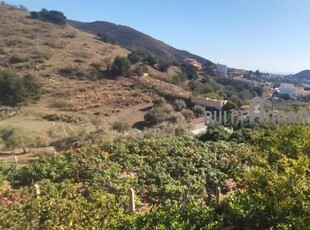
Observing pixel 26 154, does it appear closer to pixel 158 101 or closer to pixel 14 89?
pixel 14 89

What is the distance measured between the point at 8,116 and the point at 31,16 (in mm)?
51653

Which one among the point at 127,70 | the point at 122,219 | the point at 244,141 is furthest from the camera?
the point at 127,70

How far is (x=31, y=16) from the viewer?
77.4 m

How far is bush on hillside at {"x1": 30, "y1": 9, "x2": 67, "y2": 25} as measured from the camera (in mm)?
78938

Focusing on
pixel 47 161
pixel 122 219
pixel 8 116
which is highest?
pixel 122 219

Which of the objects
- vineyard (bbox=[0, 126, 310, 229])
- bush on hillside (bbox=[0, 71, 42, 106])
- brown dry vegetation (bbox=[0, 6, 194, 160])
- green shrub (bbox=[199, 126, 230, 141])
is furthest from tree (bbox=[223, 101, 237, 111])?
bush on hillside (bbox=[0, 71, 42, 106])

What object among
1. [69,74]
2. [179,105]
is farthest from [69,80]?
[179,105]

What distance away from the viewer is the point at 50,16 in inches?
3219

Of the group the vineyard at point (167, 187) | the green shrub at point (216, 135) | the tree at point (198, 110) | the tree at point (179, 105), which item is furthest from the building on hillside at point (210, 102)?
the vineyard at point (167, 187)

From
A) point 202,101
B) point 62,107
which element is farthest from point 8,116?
point 202,101

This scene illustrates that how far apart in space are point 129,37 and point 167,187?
110 m

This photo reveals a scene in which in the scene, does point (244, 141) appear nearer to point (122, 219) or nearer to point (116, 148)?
point (116, 148)

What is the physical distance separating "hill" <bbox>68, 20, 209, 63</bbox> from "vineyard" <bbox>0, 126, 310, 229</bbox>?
92.8 meters

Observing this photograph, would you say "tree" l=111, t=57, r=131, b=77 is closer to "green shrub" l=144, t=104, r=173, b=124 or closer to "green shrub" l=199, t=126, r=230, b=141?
"green shrub" l=144, t=104, r=173, b=124
